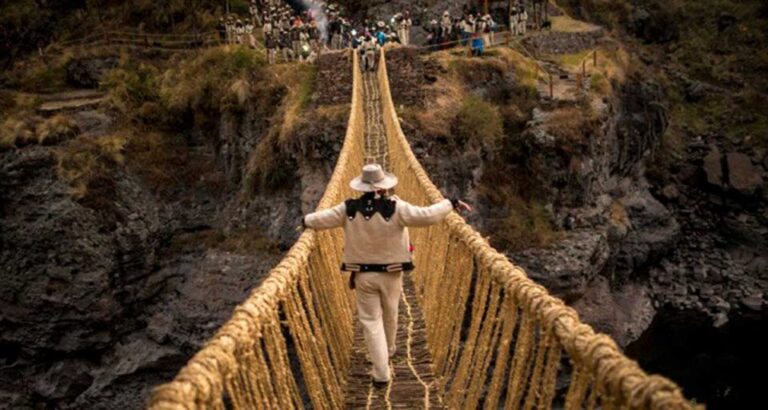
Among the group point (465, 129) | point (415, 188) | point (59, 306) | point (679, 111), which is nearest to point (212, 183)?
point (59, 306)

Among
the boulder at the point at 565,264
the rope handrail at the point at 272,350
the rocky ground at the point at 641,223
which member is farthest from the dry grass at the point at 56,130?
the rope handrail at the point at 272,350

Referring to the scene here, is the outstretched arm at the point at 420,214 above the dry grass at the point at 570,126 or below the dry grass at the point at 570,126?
above

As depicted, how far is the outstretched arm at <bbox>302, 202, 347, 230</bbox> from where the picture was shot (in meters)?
4.58

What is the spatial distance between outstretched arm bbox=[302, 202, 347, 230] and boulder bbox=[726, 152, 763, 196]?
20.7m

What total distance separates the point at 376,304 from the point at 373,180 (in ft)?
2.81

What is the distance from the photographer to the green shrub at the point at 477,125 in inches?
598

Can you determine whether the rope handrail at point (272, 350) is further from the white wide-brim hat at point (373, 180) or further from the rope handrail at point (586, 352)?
the rope handrail at point (586, 352)

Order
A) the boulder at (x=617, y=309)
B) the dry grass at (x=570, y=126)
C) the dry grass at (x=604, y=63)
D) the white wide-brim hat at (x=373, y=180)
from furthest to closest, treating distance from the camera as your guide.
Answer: the dry grass at (x=604, y=63)
the dry grass at (x=570, y=126)
the boulder at (x=617, y=309)
the white wide-brim hat at (x=373, y=180)

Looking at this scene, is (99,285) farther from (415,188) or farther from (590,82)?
(590,82)

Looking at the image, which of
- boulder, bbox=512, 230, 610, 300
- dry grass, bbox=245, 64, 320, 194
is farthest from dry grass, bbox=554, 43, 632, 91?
dry grass, bbox=245, 64, 320, 194

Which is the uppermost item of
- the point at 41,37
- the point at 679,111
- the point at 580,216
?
the point at 41,37

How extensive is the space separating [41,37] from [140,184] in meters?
9.11

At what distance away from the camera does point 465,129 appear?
597 inches

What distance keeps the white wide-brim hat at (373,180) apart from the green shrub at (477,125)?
10861mm
